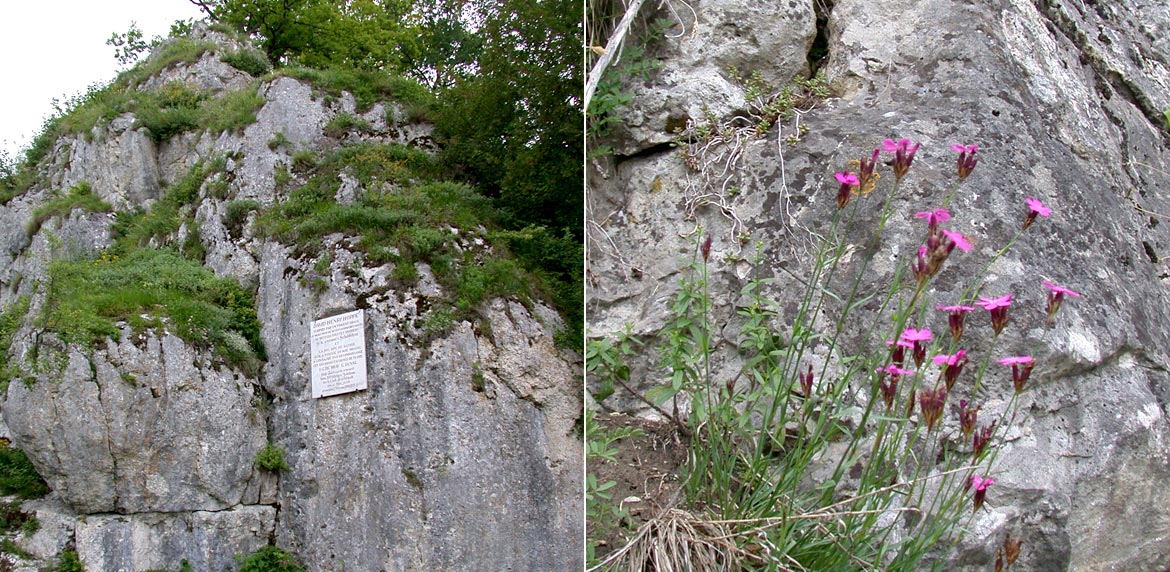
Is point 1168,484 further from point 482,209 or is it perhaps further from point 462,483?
point 482,209

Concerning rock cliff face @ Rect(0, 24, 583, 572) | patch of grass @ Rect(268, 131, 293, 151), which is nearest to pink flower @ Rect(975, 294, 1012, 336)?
rock cliff face @ Rect(0, 24, 583, 572)

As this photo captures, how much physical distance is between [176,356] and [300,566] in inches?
86.2

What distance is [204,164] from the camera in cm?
1002

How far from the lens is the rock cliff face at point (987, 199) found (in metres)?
2.26

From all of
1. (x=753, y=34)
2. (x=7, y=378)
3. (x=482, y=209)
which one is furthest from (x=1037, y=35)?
(x=7, y=378)

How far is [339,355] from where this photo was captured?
23.8 feet

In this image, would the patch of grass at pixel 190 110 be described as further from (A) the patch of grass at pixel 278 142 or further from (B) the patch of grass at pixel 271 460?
(B) the patch of grass at pixel 271 460

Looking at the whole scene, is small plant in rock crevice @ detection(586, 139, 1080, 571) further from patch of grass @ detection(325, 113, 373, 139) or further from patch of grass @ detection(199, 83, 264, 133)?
patch of grass @ detection(199, 83, 264, 133)

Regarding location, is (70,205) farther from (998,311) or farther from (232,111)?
(998,311)

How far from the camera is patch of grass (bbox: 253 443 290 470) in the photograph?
730 cm

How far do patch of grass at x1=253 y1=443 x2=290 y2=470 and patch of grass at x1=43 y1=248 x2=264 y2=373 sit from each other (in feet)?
2.75

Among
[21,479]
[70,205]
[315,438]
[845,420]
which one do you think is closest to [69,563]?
[21,479]

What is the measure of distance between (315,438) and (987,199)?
6313 millimetres

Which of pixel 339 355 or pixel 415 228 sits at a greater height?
pixel 415 228
